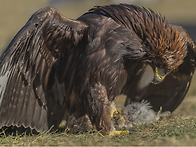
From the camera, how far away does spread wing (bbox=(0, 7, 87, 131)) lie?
176 inches

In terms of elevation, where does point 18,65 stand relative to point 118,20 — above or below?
below

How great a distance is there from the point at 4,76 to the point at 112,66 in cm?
134

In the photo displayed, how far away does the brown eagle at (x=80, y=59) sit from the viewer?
4.58 metres

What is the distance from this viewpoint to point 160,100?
6.20 meters

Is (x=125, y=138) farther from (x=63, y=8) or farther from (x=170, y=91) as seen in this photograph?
(x=63, y=8)

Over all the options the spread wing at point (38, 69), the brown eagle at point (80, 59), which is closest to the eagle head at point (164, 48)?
the brown eagle at point (80, 59)

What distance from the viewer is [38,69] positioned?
491 centimetres

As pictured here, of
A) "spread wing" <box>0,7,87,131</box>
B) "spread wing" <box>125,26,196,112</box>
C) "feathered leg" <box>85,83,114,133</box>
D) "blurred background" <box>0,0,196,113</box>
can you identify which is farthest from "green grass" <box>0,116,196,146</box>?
"blurred background" <box>0,0,196,113</box>

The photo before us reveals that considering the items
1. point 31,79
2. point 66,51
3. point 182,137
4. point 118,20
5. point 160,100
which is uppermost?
point 118,20

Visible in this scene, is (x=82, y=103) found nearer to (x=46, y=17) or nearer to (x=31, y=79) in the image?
(x=31, y=79)

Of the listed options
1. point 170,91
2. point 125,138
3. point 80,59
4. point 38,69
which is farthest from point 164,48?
point 38,69

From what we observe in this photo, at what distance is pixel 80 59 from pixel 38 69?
58 centimetres

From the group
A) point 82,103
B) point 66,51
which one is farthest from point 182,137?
point 66,51

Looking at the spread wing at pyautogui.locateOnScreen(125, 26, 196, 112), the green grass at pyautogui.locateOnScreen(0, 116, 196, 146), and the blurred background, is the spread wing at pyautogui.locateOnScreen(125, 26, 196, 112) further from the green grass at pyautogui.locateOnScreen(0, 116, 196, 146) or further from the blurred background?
the blurred background
